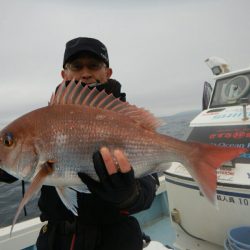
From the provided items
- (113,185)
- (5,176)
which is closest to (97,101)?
(113,185)

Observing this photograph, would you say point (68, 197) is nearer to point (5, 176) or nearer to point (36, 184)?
point (36, 184)

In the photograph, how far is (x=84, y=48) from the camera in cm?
273

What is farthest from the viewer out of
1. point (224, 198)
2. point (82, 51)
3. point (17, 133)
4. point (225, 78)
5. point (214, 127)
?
point (225, 78)

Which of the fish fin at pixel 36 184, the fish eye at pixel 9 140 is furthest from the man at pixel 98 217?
the fish eye at pixel 9 140

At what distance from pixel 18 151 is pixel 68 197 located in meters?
0.45

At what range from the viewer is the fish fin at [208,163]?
5.78ft

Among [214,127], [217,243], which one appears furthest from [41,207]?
[214,127]

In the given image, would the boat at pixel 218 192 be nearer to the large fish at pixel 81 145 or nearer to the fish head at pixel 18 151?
the large fish at pixel 81 145

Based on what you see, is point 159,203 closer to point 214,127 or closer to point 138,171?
point 214,127

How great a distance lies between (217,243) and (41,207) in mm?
2345

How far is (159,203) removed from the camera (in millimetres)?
6645

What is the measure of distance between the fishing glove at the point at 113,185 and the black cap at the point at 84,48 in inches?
50.6

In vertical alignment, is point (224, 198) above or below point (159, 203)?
above

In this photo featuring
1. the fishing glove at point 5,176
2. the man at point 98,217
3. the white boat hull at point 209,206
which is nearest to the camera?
the man at point 98,217
